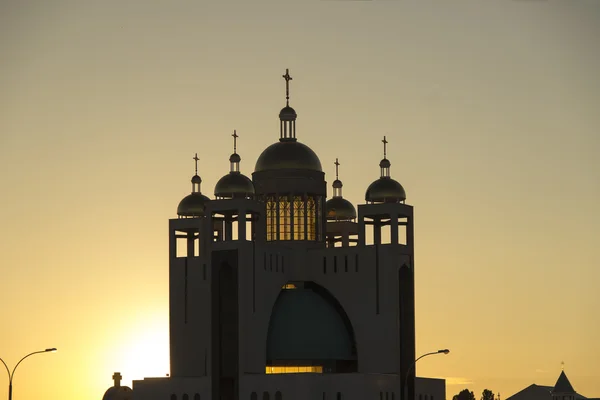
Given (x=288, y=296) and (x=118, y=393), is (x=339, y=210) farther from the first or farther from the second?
(x=118, y=393)

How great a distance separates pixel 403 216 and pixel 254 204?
11.3 meters

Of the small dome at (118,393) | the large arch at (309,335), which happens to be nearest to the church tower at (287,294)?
the large arch at (309,335)

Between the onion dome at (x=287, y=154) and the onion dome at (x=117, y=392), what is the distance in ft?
97.8

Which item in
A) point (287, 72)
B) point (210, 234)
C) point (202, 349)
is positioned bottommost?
point (202, 349)

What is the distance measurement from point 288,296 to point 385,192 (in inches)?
419

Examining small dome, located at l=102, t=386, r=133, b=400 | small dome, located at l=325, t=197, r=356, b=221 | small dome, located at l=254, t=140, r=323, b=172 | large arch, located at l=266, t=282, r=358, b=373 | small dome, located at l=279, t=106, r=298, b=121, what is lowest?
small dome, located at l=102, t=386, r=133, b=400

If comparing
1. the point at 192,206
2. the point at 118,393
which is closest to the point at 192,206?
the point at 192,206

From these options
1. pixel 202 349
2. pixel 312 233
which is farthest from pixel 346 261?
pixel 202 349

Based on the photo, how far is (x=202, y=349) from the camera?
12962cm

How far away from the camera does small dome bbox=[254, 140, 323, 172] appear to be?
433ft

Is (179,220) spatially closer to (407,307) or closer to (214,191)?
(214,191)

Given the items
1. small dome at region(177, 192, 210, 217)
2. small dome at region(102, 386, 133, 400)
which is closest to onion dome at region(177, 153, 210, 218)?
small dome at region(177, 192, 210, 217)

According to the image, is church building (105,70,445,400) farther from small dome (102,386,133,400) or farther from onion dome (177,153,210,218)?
small dome (102,386,133,400)

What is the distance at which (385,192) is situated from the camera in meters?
132
